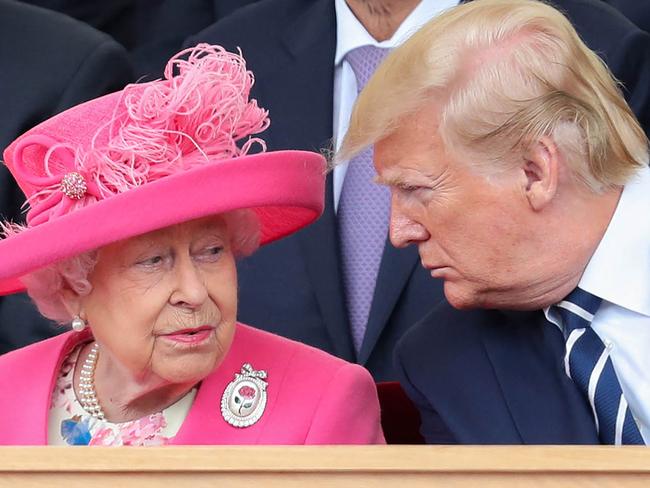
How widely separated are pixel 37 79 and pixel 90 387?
918mm

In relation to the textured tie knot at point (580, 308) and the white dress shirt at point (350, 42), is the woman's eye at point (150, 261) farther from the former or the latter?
the white dress shirt at point (350, 42)

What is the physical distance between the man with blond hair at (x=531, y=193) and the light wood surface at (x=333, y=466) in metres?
0.64

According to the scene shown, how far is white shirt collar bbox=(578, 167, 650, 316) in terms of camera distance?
193cm

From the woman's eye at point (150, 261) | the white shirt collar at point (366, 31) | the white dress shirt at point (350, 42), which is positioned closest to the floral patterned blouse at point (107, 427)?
the woman's eye at point (150, 261)

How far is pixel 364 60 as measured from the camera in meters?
2.67

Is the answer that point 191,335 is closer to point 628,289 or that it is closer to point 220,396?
point 220,396

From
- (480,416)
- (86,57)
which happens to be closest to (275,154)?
(480,416)

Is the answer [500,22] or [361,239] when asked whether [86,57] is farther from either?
[500,22]

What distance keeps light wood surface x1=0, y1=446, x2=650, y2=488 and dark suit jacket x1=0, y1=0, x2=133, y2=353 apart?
4.38 feet

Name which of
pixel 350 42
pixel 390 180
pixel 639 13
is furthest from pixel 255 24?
pixel 390 180

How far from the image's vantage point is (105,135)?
1894 millimetres

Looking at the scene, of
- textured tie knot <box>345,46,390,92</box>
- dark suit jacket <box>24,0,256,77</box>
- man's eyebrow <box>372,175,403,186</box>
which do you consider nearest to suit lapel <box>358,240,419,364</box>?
textured tie knot <box>345,46,390,92</box>

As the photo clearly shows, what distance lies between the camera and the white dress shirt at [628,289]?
6.33 feet

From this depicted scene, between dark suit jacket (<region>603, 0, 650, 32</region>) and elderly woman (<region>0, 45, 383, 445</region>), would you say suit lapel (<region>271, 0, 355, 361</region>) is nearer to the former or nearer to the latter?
elderly woman (<region>0, 45, 383, 445</region>)
